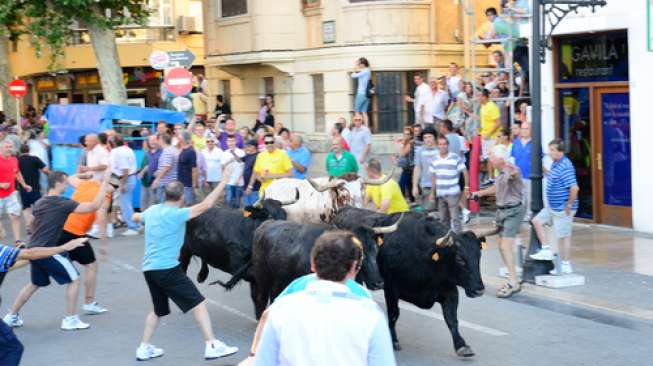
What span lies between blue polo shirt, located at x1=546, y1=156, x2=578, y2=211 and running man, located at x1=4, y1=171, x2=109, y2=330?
5.55 meters

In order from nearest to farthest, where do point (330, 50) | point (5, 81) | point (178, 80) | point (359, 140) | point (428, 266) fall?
1. point (428, 266)
2. point (359, 140)
3. point (178, 80)
4. point (330, 50)
5. point (5, 81)

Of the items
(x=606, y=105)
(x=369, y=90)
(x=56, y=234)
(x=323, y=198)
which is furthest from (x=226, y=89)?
(x=56, y=234)

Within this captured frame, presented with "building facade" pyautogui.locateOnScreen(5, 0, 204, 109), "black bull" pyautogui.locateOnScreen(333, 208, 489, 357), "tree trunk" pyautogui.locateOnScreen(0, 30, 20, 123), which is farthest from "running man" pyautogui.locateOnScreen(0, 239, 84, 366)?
"building facade" pyautogui.locateOnScreen(5, 0, 204, 109)

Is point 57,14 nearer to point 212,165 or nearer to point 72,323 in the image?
point 212,165

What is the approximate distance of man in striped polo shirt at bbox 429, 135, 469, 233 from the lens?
50.2 feet

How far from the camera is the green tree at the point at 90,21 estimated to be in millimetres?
26734

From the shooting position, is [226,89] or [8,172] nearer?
A: [8,172]

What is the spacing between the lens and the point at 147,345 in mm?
9789

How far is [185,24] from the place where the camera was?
40.8 metres

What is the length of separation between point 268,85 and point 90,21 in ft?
18.8

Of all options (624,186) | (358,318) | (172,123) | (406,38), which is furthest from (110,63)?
(358,318)

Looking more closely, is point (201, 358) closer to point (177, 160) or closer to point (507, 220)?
point (507, 220)

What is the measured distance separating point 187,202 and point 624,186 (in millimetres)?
7801

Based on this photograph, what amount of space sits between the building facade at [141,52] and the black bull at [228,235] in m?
29.1
